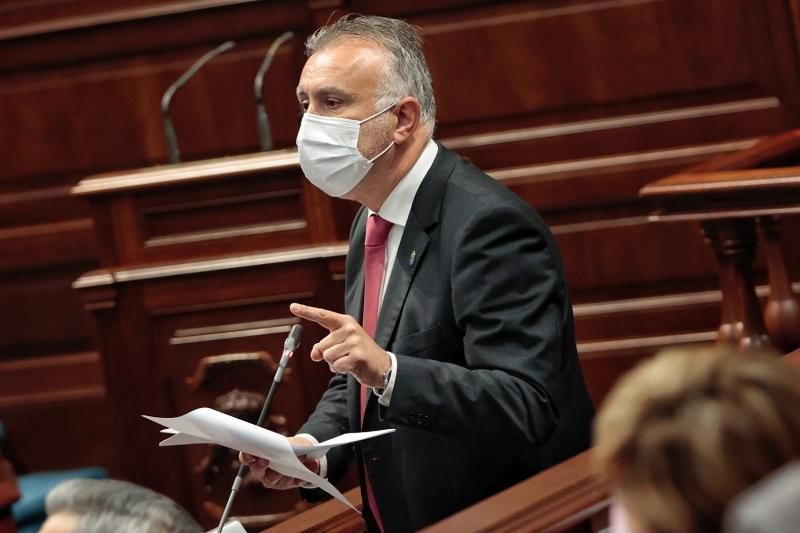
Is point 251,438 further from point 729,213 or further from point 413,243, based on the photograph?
point 729,213

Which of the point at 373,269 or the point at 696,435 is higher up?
the point at 696,435

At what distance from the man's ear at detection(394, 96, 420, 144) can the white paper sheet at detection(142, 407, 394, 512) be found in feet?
1.82

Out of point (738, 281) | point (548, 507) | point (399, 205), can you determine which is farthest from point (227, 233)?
point (548, 507)

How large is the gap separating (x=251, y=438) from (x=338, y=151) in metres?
0.59

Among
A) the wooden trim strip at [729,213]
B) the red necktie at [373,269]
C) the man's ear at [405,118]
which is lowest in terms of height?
the wooden trim strip at [729,213]

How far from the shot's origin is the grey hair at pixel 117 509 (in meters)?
1.99

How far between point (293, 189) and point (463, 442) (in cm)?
169

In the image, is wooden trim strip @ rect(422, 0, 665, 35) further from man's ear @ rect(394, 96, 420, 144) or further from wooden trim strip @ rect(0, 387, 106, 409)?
man's ear @ rect(394, 96, 420, 144)

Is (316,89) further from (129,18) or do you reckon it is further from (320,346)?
(129,18)

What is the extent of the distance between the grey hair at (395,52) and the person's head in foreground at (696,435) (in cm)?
142

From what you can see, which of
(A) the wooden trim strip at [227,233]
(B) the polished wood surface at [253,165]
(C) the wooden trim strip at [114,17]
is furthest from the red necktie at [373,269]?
(C) the wooden trim strip at [114,17]

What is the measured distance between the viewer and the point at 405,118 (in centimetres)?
225

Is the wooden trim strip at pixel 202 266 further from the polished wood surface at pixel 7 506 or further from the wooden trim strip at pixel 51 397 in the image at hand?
the wooden trim strip at pixel 51 397

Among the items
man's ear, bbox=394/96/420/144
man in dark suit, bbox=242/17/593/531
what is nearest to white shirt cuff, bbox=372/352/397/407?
man in dark suit, bbox=242/17/593/531
